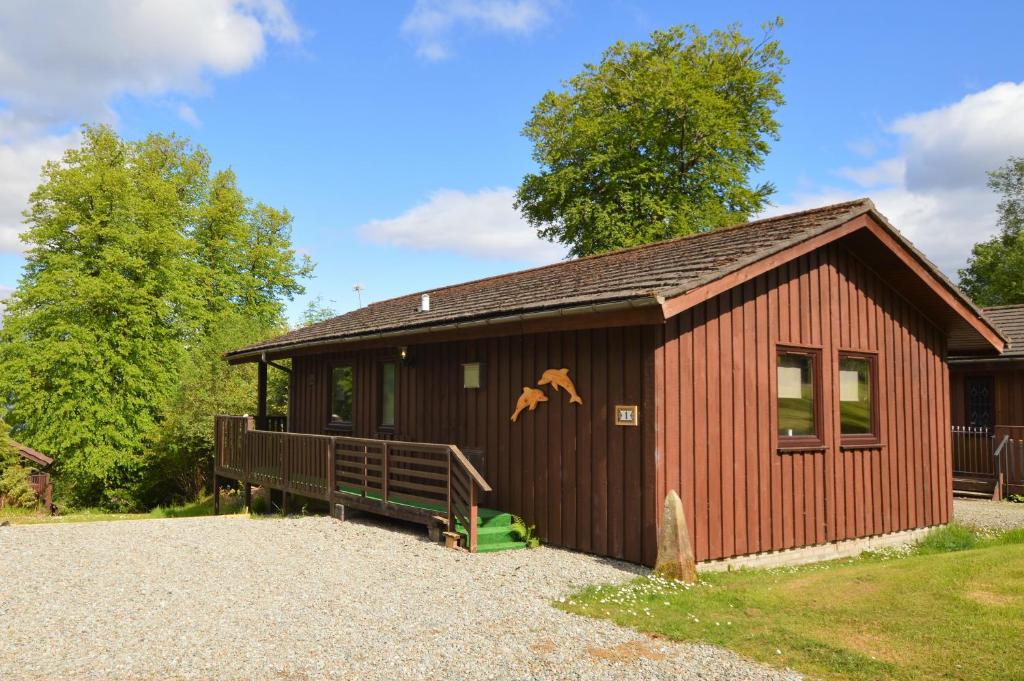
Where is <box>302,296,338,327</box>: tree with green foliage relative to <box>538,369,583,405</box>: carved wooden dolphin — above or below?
above

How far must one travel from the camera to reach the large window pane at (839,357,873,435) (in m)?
10.2

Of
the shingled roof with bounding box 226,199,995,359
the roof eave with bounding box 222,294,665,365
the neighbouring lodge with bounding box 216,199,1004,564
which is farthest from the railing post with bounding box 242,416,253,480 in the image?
the neighbouring lodge with bounding box 216,199,1004,564

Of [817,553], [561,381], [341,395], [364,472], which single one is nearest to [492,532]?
[561,381]

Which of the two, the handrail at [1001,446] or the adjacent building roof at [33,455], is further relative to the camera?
the adjacent building roof at [33,455]

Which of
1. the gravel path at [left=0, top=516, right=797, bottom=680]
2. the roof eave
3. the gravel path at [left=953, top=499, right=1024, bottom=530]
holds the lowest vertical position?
the gravel path at [left=953, top=499, right=1024, bottom=530]

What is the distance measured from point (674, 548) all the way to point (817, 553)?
9.49 ft

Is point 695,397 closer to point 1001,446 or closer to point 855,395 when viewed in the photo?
point 855,395

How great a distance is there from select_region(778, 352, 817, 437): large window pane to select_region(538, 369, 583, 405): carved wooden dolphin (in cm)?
249

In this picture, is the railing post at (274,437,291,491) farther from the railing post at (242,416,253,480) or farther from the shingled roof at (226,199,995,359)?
the shingled roof at (226,199,995,359)

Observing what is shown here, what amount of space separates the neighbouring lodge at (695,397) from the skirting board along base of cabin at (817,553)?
0.11m

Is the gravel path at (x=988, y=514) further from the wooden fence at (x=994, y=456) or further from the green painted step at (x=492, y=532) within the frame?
the green painted step at (x=492, y=532)

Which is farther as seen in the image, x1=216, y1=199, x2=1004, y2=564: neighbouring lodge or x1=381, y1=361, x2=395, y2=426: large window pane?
x1=381, y1=361, x2=395, y2=426: large window pane

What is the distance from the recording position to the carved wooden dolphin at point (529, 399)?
9742 millimetres

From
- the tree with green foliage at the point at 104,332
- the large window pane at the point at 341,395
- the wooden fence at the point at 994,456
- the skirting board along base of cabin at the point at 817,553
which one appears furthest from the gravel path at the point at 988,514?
the tree with green foliage at the point at 104,332
